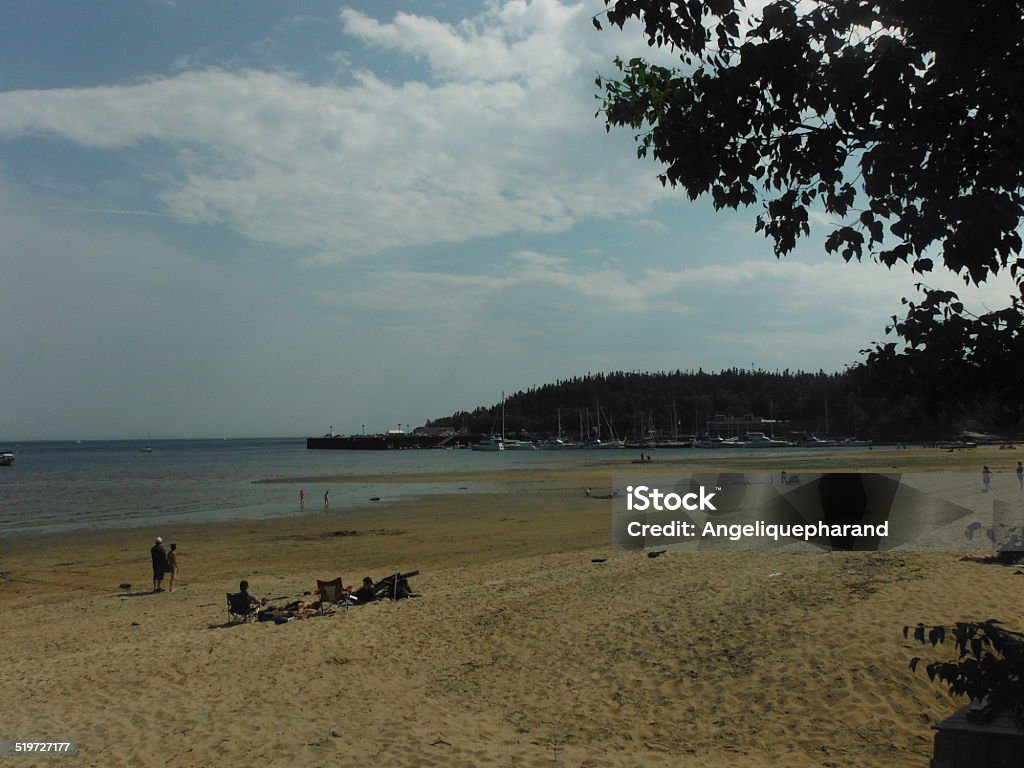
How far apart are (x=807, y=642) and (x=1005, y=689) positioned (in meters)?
8.22

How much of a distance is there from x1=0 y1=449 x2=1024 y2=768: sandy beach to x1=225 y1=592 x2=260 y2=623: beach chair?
302 mm

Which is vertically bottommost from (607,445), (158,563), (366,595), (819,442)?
(607,445)

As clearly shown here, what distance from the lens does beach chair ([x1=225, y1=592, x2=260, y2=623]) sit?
14883mm

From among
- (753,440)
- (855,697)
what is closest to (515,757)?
(855,697)

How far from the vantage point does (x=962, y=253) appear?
2934 mm

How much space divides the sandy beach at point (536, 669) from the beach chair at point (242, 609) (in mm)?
302

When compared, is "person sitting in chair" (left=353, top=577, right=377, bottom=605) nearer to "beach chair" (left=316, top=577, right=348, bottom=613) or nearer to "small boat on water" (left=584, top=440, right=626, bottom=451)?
"beach chair" (left=316, top=577, right=348, bottom=613)

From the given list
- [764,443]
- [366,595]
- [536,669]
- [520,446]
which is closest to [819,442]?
[764,443]

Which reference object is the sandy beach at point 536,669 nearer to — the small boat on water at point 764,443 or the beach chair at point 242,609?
the beach chair at point 242,609

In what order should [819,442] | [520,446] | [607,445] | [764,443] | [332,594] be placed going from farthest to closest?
1. [520,446]
2. [607,445]
3. [819,442]
4. [764,443]
5. [332,594]

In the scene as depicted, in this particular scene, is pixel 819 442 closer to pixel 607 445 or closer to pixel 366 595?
pixel 607 445

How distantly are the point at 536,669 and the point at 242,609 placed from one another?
6.76 metres

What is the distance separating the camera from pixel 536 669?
36.4 feet

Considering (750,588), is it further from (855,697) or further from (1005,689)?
(1005,689)
